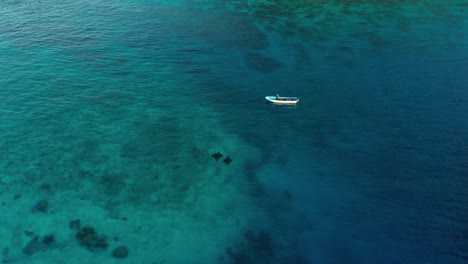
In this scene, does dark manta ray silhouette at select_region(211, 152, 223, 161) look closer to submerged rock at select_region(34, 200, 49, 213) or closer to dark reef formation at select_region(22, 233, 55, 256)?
submerged rock at select_region(34, 200, 49, 213)

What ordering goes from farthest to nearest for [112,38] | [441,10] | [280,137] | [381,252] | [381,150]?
[441,10]
[112,38]
[280,137]
[381,150]
[381,252]

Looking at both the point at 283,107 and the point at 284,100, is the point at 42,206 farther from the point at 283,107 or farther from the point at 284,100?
the point at 284,100

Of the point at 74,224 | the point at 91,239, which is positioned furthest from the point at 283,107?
the point at 74,224

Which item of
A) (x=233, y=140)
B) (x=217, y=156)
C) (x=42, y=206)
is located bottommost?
(x=42, y=206)

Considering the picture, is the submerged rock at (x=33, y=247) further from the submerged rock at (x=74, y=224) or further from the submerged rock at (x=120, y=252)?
the submerged rock at (x=120, y=252)

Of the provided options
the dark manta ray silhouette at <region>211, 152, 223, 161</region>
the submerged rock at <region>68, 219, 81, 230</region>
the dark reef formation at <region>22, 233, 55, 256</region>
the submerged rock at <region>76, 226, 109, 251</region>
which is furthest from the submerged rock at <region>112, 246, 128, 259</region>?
the dark manta ray silhouette at <region>211, 152, 223, 161</region>

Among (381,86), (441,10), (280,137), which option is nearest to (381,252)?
(280,137)

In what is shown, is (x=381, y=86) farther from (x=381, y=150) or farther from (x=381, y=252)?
(x=381, y=252)

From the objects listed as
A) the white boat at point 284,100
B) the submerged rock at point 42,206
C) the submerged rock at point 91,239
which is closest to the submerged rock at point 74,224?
the submerged rock at point 91,239
